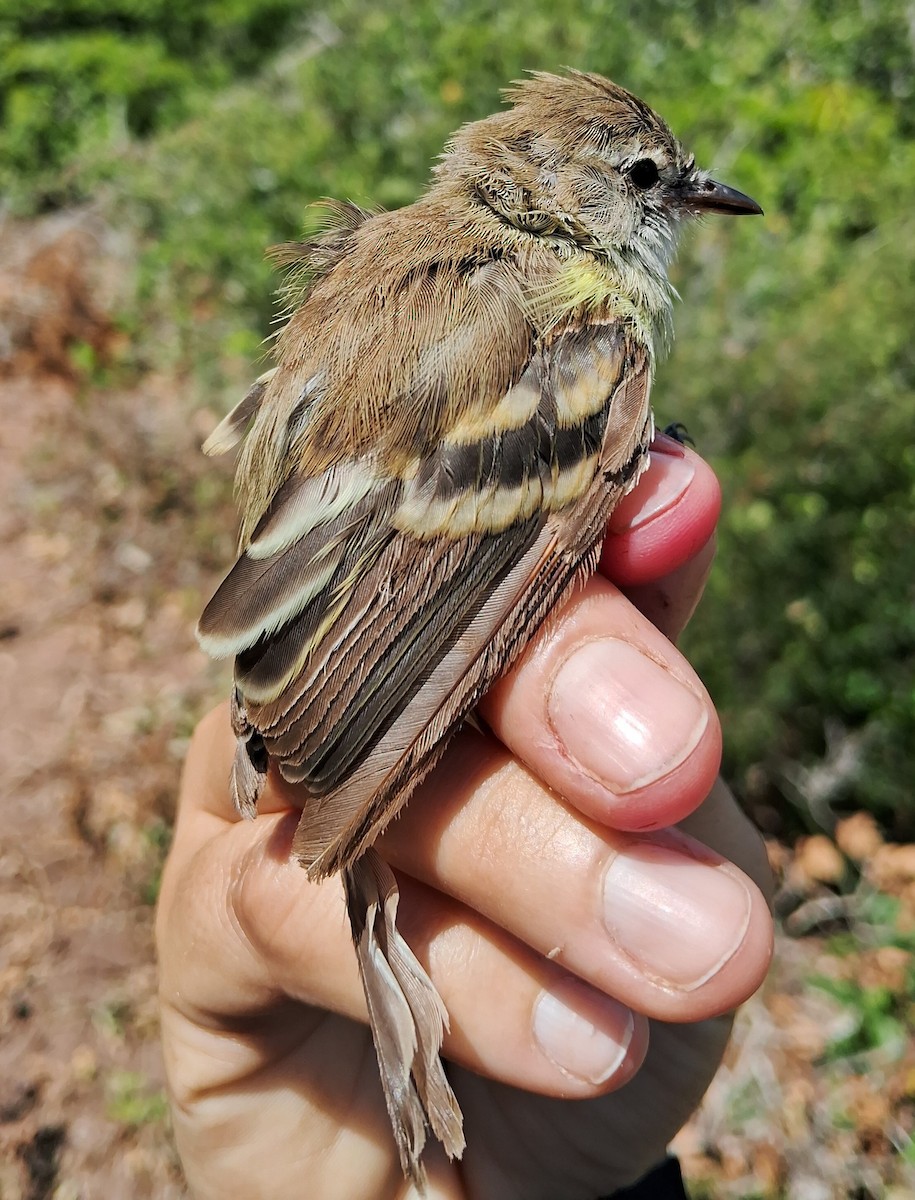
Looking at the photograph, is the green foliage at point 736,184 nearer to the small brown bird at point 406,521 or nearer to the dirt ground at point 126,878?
the dirt ground at point 126,878

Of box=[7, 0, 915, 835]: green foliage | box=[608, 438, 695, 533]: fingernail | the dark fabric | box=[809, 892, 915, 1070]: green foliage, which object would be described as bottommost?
box=[809, 892, 915, 1070]: green foliage

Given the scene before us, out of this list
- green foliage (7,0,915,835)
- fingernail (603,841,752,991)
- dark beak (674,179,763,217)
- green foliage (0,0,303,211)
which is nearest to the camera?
fingernail (603,841,752,991)

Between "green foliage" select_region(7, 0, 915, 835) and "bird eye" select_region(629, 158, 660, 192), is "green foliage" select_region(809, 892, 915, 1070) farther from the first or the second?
"bird eye" select_region(629, 158, 660, 192)

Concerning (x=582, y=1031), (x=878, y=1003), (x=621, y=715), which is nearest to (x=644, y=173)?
(x=621, y=715)

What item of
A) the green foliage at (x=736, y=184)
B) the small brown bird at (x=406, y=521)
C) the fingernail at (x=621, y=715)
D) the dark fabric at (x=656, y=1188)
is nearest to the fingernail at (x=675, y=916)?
the fingernail at (x=621, y=715)

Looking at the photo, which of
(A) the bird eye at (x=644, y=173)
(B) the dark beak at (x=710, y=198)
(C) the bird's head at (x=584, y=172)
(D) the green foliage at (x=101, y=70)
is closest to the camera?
(C) the bird's head at (x=584, y=172)

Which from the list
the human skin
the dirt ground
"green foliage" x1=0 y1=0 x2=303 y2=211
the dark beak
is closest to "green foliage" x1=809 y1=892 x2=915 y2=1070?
the dirt ground

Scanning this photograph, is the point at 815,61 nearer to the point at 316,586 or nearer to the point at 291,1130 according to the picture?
the point at 316,586
